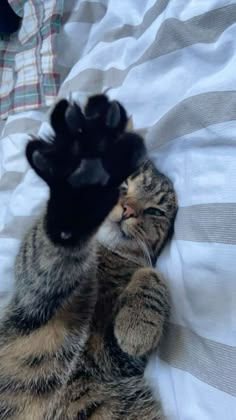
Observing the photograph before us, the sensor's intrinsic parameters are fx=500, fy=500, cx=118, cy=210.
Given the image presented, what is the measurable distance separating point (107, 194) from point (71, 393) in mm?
494

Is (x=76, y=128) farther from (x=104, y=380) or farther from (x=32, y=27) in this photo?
(x=32, y=27)

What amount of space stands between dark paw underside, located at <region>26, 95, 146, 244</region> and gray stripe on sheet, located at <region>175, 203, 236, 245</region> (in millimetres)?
243

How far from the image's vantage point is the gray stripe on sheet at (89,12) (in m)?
1.54

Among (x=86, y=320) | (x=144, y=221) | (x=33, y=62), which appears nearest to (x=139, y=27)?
(x=33, y=62)

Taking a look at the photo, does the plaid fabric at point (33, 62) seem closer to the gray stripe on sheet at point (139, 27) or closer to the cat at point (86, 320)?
the gray stripe on sheet at point (139, 27)

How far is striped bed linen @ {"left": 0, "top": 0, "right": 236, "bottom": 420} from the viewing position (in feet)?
2.80

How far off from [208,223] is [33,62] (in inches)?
39.2

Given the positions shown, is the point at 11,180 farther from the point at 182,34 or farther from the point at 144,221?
the point at 182,34

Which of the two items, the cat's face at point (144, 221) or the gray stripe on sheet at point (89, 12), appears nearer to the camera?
the cat's face at point (144, 221)

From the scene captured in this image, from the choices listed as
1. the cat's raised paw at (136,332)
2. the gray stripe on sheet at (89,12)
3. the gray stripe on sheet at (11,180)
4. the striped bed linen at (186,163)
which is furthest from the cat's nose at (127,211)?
the gray stripe on sheet at (89,12)

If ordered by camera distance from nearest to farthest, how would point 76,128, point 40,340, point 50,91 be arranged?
point 76,128, point 40,340, point 50,91

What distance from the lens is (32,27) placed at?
168cm

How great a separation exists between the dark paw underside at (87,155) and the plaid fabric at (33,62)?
0.92 metres

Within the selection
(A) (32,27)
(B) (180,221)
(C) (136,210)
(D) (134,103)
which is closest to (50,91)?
(A) (32,27)
